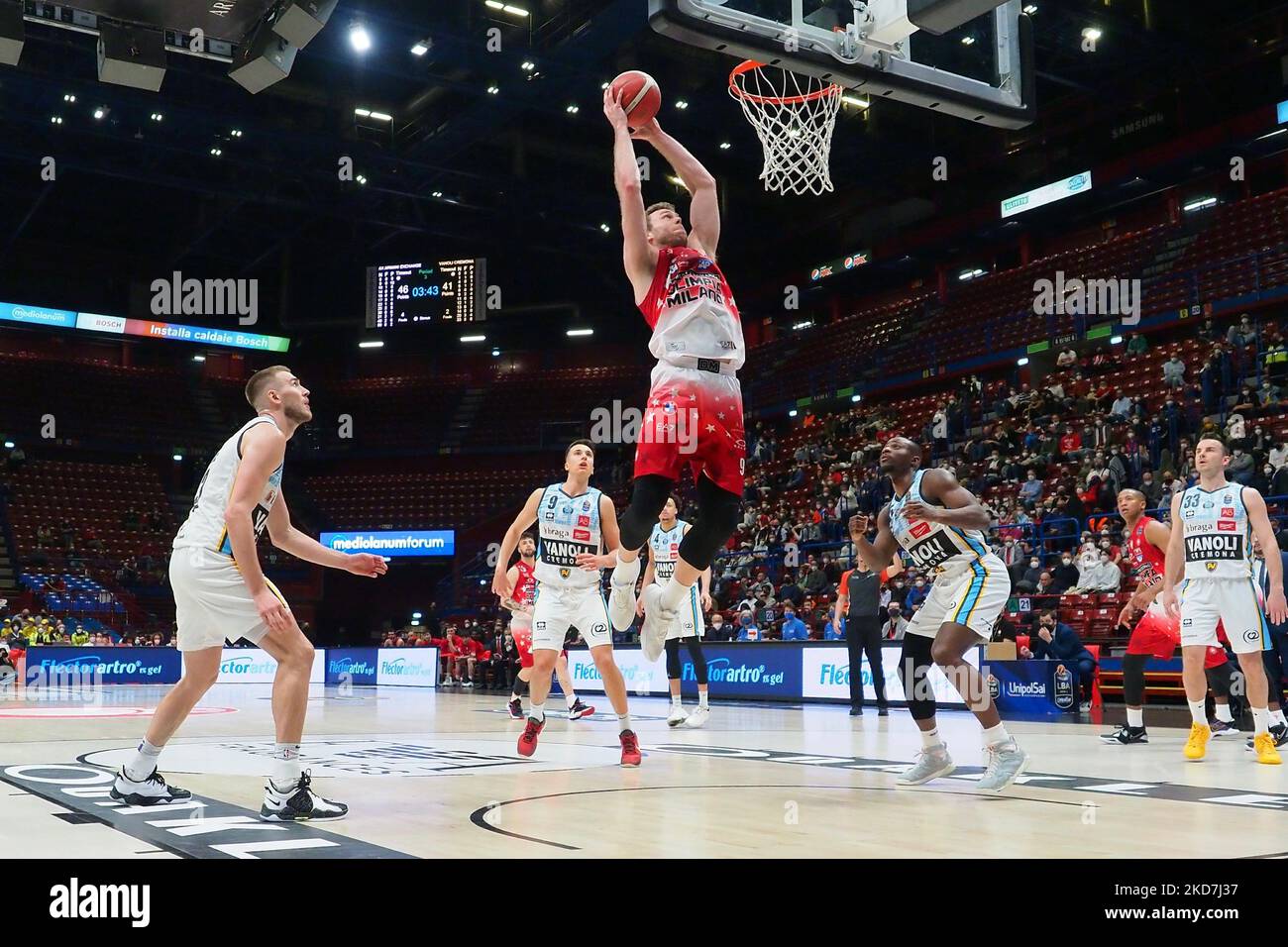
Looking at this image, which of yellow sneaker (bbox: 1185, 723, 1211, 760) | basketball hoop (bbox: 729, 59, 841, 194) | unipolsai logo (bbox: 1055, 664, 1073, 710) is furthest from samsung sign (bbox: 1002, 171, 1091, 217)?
yellow sneaker (bbox: 1185, 723, 1211, 760)

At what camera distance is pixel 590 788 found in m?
6.22

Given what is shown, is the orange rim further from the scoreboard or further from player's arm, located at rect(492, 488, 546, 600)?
the scoreboard

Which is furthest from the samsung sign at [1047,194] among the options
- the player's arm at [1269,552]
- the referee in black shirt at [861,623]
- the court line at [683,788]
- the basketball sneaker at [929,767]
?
the court line at [683,788]

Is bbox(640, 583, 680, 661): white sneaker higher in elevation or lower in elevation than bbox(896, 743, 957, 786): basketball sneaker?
higher

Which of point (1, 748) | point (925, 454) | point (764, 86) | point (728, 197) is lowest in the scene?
point (1, 748)

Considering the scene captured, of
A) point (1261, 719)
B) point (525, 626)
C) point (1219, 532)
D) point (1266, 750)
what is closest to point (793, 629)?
point (525, 626)

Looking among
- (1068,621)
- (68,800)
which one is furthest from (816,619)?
(68,800)

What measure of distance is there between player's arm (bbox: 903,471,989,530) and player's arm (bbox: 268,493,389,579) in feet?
8.91

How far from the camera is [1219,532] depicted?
8633 millimetres

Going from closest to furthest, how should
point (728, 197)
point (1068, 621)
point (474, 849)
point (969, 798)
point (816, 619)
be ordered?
point (474, 849) < point (969, 798) < point (1068, 621) < point (816, 619) < point (728, 197)

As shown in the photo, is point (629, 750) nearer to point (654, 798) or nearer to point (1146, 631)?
point (654, 798)

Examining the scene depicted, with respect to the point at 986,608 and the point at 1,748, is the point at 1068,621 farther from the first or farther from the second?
the point at 1,748

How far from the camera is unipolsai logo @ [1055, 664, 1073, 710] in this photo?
1334cm

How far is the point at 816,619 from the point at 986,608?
1365cm
